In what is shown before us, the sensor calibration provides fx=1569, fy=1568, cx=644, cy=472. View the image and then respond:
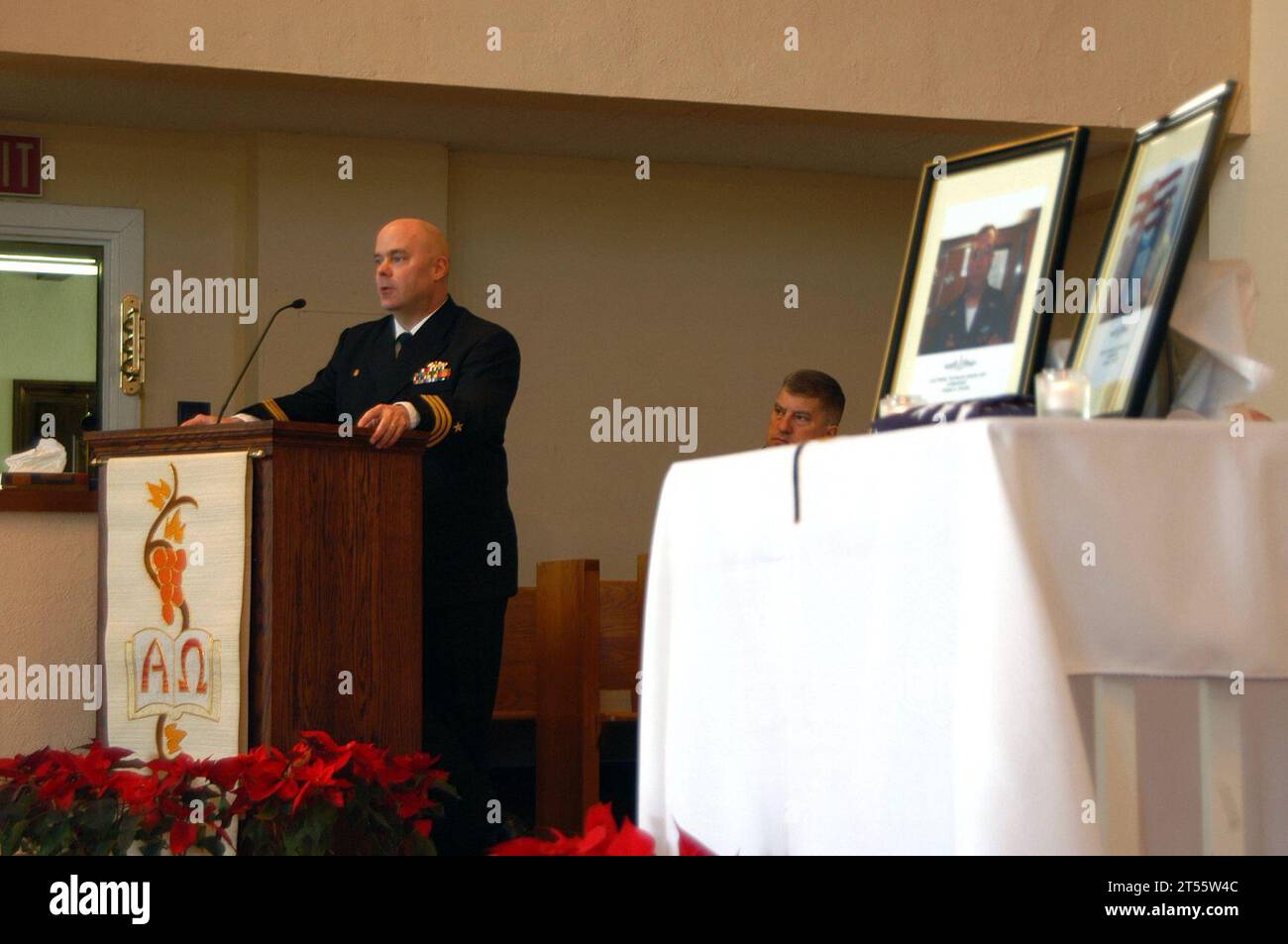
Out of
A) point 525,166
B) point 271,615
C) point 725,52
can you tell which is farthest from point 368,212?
point 271,615

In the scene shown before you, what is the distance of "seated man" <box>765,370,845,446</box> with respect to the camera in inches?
143

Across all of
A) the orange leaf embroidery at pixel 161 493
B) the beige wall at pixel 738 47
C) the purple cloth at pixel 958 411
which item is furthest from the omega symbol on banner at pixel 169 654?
the beige wall at pixel 738 47

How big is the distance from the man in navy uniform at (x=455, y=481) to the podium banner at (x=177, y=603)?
0.41 meters

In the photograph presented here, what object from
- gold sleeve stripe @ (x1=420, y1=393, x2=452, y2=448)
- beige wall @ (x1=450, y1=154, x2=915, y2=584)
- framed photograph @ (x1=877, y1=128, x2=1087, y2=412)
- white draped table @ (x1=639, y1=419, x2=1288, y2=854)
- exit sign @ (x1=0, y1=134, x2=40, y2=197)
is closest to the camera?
white draped table @ (x1=639, y1=419, x2=1288, y2=854)

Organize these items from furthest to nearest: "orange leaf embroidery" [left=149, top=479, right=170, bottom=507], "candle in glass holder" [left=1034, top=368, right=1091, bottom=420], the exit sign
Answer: the exit sign < "orange leaf embroidery" [left=149, top=479, right=170, bottom=507] < "candle in glass holder" [left=1034, top=368, right=1091, bottom=420]

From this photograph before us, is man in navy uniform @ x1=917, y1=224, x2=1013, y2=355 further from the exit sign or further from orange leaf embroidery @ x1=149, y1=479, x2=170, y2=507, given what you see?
the exit sign

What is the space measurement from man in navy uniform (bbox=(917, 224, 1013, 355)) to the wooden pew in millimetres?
2560

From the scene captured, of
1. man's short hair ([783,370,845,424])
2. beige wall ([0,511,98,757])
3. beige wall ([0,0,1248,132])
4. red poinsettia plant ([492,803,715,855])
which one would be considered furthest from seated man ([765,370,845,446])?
red poinsettia plant ([492,803,715,855])

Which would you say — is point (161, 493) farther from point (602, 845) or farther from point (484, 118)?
point (484, 118)

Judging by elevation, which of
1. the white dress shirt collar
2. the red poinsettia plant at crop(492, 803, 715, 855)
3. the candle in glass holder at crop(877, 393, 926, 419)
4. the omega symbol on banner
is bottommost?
the red poinsettia plant at crop(492, 803, 715, 855)

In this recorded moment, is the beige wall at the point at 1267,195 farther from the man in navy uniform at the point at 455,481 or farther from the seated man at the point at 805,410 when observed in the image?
the man in navy uniform at the point at 455,481

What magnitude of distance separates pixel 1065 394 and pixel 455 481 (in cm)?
214

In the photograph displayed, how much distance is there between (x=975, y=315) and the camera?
1.67 metres

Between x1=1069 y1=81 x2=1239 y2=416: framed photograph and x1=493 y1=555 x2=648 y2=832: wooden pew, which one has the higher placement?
x1=1069 y1=81 x2=1239 y2=416: framed photograph
